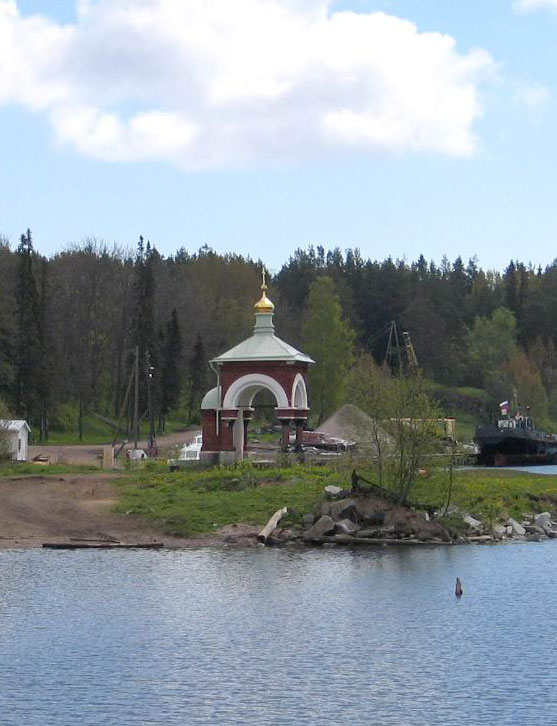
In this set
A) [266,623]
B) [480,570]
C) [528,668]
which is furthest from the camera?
[480,570]

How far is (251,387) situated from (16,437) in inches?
593

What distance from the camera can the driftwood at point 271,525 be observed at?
140ft

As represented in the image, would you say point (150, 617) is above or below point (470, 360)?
below

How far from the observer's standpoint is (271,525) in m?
43.2

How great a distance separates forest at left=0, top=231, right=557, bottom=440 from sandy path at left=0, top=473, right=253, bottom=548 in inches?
864

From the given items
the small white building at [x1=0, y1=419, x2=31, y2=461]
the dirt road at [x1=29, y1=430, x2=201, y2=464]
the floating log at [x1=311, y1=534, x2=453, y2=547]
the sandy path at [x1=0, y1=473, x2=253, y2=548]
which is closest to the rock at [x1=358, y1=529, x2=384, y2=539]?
the floating log at [x1=311, y1=534, x2=453, y2=547]

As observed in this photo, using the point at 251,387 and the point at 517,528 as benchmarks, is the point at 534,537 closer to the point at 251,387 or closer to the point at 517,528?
the point at 517,528

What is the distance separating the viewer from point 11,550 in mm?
41719

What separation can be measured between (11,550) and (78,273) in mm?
71324

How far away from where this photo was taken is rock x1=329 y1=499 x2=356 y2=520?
142 feet

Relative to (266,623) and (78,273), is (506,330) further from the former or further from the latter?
(266,623)

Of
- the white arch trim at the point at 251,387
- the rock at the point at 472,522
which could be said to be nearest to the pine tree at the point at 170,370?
the white arch trim at the point at 251,387

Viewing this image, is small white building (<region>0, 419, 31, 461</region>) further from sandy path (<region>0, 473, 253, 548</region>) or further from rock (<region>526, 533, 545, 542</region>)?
rock (<region>526, 533, 545, 542</region>)

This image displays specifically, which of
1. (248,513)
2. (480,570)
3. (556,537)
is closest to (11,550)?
(248,513)
